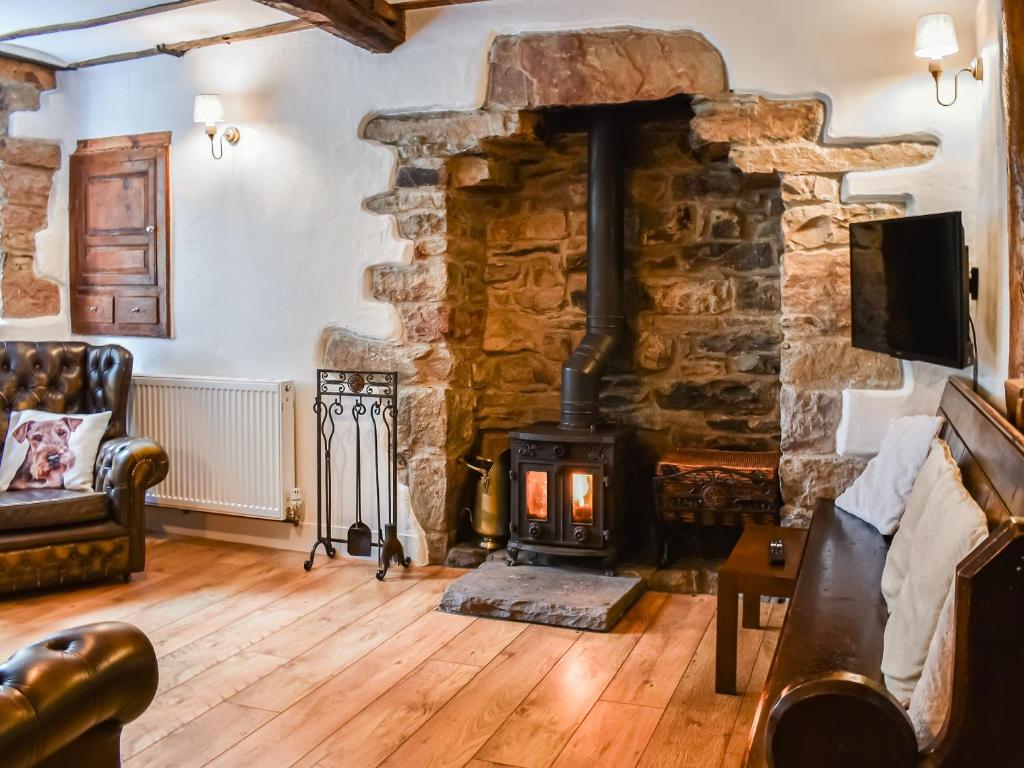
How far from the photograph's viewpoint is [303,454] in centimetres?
477

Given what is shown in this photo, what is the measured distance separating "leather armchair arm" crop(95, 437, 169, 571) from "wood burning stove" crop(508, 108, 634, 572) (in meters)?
1.60

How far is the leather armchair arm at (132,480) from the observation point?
4215 millimetres

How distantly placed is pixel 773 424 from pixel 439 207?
1.81 metres

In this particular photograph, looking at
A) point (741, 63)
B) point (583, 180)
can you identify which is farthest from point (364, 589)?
point (741, 63)

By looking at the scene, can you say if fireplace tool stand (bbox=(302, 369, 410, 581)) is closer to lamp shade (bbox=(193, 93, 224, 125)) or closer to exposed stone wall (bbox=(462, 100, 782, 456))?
exposed stone wall (bbox=(462, 100, 782, 456))

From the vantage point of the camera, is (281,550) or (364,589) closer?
(364,589)

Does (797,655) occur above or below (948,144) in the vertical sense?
below

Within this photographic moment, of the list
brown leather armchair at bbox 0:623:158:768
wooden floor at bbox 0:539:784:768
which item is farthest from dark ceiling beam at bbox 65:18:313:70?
brown leather armchair at bbox 0:623:158:768

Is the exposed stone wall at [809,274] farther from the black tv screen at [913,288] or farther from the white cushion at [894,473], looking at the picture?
the white cushion at [894,473]

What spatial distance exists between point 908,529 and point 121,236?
4221 millimetres

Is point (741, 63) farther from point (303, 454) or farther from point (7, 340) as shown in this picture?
point (7, 340)

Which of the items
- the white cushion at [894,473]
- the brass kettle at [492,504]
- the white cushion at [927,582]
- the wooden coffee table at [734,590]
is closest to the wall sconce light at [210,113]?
the brass kettle at [492,504]

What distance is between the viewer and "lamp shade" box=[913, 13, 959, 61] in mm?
3367

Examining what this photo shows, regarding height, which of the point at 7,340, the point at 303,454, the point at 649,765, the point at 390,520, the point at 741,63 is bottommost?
the point at 649,765
